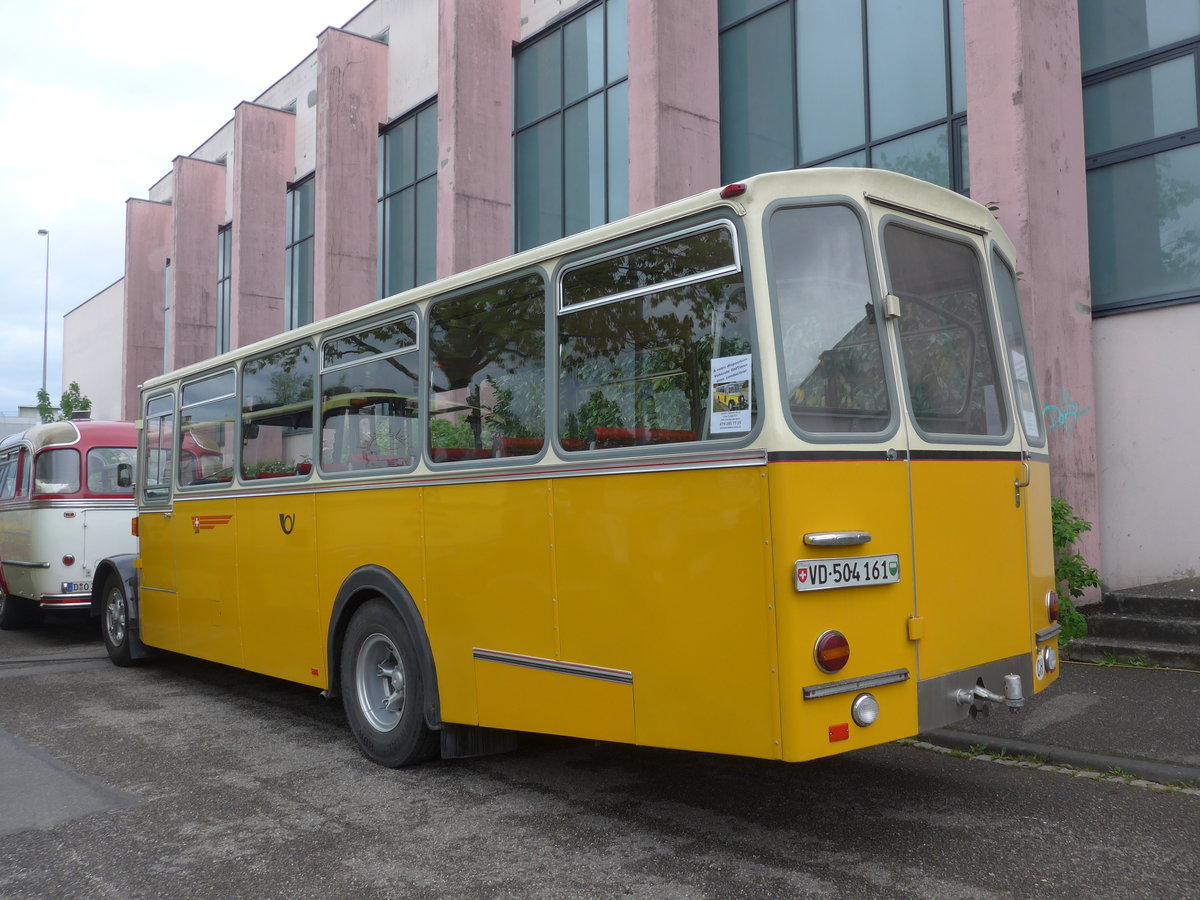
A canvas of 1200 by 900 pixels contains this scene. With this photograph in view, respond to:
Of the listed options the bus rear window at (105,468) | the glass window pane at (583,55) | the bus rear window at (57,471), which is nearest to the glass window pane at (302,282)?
the glass window pane at (583,55)

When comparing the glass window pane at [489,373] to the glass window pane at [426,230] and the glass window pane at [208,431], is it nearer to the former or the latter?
the glass window pane at [208,431]

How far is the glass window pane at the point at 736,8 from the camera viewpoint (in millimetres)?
13398

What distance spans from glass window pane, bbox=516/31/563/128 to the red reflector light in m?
14.5

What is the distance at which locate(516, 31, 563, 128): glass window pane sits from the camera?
55.5 feet

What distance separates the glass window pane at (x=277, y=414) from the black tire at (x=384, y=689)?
1.29 meters

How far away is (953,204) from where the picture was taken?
15.9 ft

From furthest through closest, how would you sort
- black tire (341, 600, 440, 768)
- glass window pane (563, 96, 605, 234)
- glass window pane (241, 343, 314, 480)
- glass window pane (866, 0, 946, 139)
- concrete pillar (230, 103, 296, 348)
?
concrete pillar (230, 103, 296, 348) → glass window pane (563, 96, 605, 234) → glass window pane (866, 0, 946, 139) → glass window pane (241, 343, 314, 480) → black tire (341, 600, 440, 768)

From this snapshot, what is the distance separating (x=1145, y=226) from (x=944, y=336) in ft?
20.4

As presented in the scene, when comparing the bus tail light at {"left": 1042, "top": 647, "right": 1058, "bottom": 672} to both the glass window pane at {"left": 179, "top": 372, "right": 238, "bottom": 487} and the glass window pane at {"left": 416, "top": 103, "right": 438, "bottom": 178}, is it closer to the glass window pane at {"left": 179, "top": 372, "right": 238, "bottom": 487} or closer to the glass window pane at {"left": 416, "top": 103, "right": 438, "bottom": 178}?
the glass window pane at {"left": 179, "top": 372, "right": 238, "bottom": 487}

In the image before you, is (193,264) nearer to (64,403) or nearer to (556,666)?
(64,403)

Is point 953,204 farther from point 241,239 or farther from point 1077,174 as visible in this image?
point 241,239

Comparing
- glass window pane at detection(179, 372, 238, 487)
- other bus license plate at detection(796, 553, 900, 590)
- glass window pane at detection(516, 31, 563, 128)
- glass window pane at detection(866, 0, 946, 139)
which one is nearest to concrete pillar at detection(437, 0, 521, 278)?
glass window pane at detection(516, 31, 563, 128)

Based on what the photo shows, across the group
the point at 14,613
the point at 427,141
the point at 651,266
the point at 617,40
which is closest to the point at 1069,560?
the point at 651,266

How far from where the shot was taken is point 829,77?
12438mm
